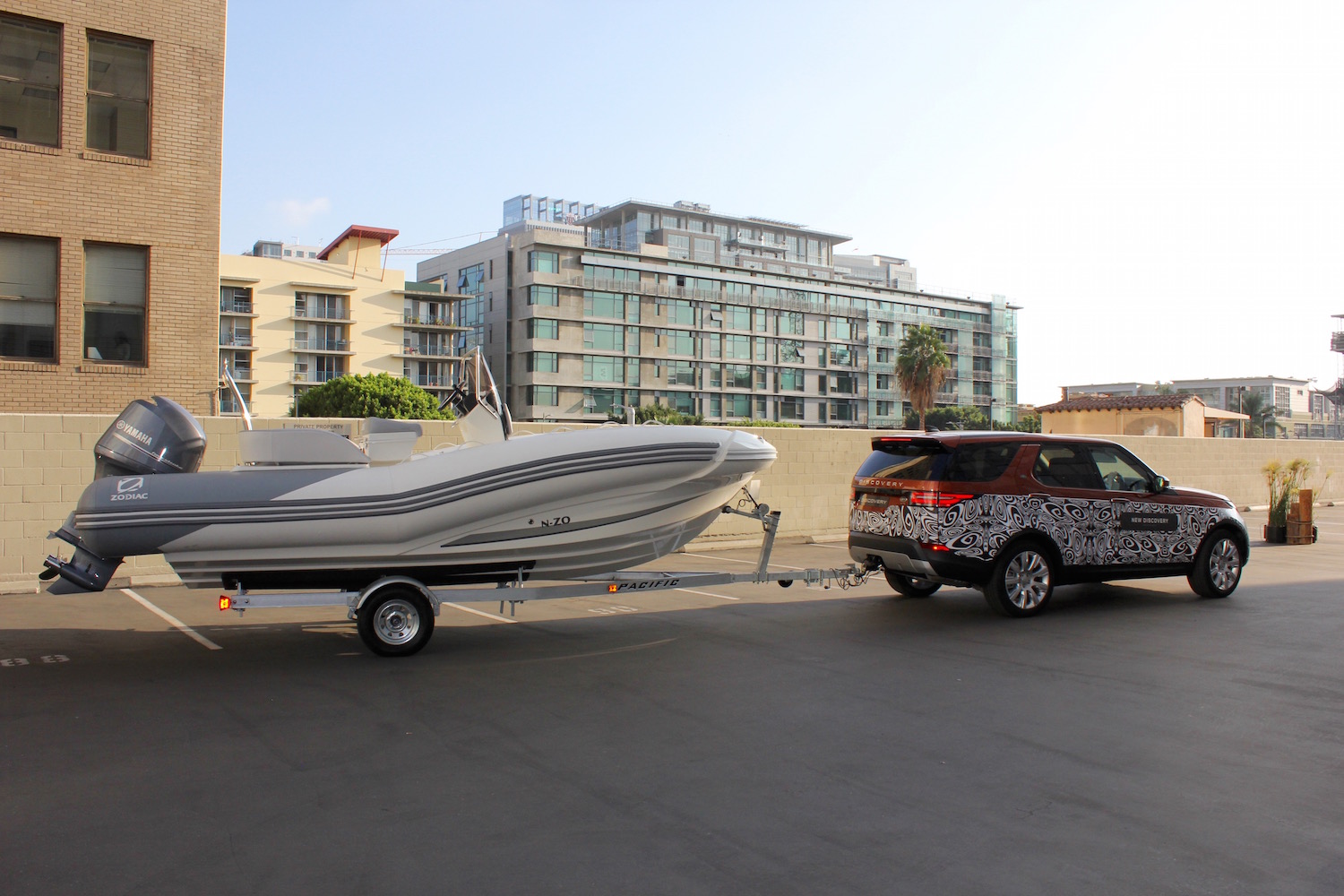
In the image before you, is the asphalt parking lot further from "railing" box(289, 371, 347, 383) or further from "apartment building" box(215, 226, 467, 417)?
"railing" box(289, 371, 347, 383)

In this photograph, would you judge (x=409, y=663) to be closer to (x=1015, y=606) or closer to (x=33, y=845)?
(x=33, y=845)

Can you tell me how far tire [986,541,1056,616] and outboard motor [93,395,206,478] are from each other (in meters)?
7.50

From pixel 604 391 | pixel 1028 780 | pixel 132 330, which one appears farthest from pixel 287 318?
pixel 1028 780

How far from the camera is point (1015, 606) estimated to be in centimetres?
1006

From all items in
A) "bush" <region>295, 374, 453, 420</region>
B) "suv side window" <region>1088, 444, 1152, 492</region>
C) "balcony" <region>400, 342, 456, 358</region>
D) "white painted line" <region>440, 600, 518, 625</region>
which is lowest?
"white painted line" <region>440, 600, 518, 625</region>

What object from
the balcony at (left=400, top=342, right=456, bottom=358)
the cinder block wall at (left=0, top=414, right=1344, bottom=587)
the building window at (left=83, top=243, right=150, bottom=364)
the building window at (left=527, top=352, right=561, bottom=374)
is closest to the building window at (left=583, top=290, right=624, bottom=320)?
the building window at (left=527, top=352, right=561, bottom=374)

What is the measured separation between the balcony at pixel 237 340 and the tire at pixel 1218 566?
276ft

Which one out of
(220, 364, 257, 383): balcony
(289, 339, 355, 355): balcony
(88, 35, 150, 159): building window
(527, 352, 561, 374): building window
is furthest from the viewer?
(527, 352, 561, 374): building window

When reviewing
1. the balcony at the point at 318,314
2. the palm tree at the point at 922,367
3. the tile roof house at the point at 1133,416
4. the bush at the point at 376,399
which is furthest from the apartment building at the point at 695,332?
the tile roof house at the point at 1133,416

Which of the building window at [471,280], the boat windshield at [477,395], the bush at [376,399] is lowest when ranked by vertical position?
the boat windshield at [477,395]

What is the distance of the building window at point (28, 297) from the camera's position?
1444cm

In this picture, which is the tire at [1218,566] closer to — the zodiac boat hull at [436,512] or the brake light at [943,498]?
the brake light at [943,498]

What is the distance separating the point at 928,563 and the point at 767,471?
8132 millimetres

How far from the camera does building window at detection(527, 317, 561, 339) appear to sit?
9550 centimetres
